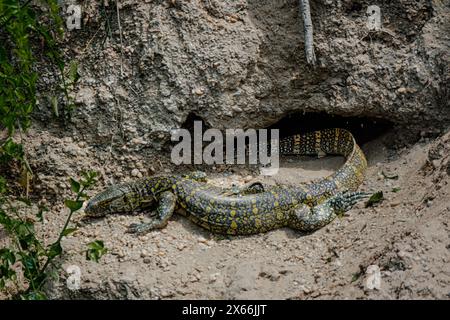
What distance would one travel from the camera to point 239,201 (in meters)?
7.89

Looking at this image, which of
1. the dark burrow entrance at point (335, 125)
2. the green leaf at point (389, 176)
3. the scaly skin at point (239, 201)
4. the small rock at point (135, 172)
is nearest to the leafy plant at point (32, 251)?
the scaly skin at point (239, 201)

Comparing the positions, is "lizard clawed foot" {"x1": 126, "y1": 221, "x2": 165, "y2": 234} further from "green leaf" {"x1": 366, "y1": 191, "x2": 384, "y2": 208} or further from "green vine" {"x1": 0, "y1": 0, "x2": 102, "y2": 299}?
"green leaf" {"x1": 366, "y1": 191, "x2": 384, "y2": 208}

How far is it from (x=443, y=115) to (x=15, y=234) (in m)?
5.62

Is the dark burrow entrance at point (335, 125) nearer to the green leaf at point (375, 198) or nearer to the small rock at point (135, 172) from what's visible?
the green leaf at point (375, 198)

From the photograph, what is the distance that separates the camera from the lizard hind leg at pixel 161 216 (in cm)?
774

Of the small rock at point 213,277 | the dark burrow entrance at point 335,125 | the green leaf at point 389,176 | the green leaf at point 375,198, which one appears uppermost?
the dark burrow entrance at point 335,125

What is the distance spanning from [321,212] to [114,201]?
102 inches

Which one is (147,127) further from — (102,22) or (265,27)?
(265,27)

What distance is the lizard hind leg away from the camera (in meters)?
7.74

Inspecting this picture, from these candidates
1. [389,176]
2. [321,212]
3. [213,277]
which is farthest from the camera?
[389,176]

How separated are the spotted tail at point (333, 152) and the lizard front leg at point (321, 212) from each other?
0.85ft

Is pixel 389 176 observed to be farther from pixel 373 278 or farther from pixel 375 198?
pixel 373 278

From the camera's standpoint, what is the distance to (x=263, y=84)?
846 centimetres

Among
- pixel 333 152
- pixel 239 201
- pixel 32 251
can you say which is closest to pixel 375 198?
pixel 333 152
